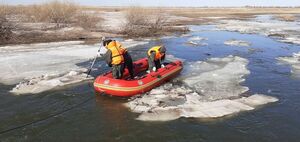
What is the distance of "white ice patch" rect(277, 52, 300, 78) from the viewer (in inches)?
556

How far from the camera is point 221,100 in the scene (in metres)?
10.3

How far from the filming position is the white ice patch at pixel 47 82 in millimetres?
11273

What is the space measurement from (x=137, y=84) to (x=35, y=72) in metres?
4.95

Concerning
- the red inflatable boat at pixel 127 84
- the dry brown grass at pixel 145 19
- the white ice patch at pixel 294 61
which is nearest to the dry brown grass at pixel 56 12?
the dry brown grass at pixel 145 19

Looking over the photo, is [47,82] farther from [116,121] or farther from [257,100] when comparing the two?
[257,100]

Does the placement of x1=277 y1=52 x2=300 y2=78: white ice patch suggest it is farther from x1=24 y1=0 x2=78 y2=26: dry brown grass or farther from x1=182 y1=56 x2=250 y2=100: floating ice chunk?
x1=24 y1=0 x2=78 y2=26: dry brown grass

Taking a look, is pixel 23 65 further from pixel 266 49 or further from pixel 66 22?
pixel 66 22

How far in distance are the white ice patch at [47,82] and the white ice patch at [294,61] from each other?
828cm

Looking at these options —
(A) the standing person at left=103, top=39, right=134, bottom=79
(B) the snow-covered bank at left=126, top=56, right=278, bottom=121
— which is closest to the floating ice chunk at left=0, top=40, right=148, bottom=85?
(A) the standing person at left=103, top=39, right=134, bottom=79

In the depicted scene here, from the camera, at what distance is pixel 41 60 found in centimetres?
1596

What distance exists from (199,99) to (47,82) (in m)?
5.32

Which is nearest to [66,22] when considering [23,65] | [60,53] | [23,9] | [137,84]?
[23,9]

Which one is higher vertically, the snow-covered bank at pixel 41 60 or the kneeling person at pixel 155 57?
the kneeling person at pixel 155 57

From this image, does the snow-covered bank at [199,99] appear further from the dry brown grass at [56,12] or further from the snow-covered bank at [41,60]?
the dry brown grass at [56,12]
